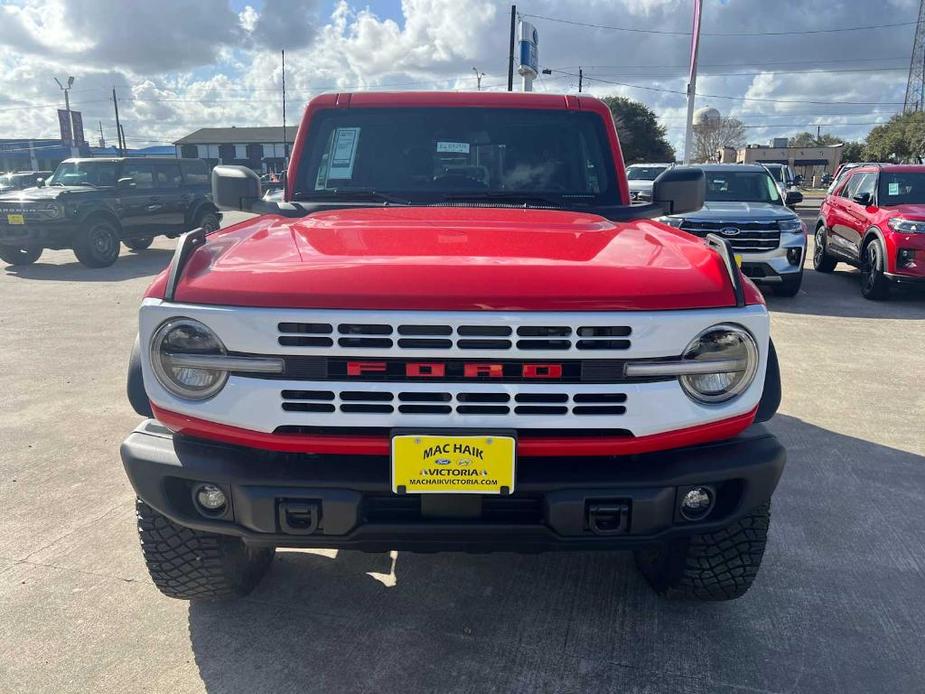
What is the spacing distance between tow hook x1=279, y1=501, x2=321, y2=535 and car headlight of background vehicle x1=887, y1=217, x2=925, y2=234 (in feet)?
28.2

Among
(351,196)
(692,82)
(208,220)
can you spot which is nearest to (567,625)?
(351,196)

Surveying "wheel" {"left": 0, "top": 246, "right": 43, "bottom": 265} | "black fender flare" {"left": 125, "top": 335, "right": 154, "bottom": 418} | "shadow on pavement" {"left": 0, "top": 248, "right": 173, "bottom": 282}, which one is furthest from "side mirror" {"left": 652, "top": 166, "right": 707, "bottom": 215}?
"wheel" {"left": 0, "top": 246, "right": 43, "bottom": 265}

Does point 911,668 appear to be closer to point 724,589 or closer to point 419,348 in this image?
point 724,589

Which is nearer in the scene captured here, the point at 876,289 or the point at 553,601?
the point at 553,601

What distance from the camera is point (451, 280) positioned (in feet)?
6.59

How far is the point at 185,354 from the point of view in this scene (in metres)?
2.07

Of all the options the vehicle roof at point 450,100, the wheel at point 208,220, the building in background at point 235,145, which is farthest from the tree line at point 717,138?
the building in background at point 235,145

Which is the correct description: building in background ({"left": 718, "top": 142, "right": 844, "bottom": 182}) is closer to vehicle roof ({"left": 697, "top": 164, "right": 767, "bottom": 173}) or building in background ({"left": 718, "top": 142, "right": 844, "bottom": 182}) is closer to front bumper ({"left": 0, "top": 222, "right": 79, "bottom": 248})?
Result: vehicle roof ({"left": 697, "top": 164, "right": 767, "bottom": 173})

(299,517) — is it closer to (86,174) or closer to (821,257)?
(821,257)

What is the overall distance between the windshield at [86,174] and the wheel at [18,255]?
1.28 meters

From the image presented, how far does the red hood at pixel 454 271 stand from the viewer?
1982 millimetres

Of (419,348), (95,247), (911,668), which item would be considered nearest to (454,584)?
(419,348)

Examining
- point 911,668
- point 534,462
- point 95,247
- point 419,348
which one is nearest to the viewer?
point 419,348

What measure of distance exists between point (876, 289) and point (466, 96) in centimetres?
732
